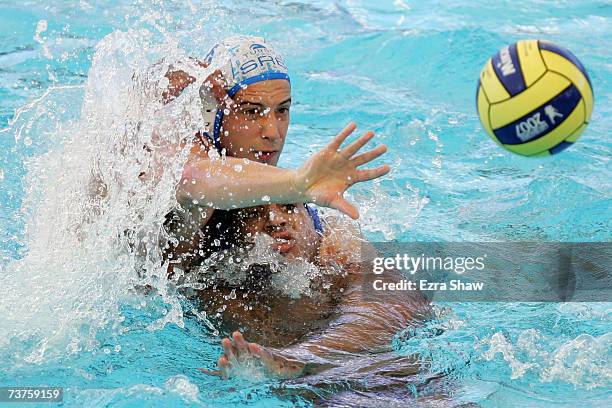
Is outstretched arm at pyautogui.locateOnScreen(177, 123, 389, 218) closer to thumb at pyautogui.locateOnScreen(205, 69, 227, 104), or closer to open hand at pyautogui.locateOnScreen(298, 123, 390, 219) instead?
A: open hand at pyautogui.locateOnScreen(298, 123, 390, 219)

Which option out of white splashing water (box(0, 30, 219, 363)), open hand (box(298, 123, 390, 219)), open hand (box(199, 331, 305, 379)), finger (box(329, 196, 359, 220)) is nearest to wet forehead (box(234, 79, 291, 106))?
white splashing water (box(0, 30, 219, 363))

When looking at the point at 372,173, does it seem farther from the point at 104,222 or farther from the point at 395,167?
the point at 395,167

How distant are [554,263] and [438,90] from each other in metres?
2.61

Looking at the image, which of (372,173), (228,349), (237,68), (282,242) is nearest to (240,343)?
(228,349)

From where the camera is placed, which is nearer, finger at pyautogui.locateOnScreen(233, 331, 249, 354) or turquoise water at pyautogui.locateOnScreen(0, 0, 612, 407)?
finger at pyautogui.locateOnScreen(233, 331, 249, 354)

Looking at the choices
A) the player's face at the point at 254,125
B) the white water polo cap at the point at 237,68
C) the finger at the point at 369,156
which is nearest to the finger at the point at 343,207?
the finger at the point at 369,156

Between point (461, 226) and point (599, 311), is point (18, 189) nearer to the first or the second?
point (461, 226)

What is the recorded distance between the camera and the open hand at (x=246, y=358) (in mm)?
2621

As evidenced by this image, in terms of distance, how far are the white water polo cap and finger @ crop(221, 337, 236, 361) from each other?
44.0 inches

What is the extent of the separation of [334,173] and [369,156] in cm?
13

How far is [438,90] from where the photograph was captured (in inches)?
262

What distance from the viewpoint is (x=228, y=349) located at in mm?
2627

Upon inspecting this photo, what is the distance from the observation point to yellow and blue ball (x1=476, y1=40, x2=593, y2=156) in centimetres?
288

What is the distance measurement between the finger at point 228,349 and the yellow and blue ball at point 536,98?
3.86 ft
